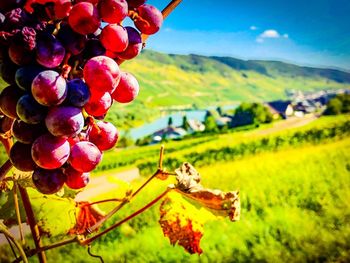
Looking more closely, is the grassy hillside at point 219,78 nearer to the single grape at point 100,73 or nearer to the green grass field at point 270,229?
the green grass field at point 270,229

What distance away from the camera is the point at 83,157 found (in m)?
0.28

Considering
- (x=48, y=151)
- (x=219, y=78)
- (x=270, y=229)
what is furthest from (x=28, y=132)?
(x=219, y=78)

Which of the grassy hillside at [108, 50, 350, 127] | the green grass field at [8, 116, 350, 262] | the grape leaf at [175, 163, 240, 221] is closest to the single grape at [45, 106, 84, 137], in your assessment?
the grape leaf at [175, 163, 240, 221]

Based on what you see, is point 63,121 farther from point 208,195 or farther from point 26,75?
point 208,195

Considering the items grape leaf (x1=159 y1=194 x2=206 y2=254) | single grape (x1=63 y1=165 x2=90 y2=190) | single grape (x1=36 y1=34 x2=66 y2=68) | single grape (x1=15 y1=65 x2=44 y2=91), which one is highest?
single grape (x1=36 y1=34 x2=66 y2=68)

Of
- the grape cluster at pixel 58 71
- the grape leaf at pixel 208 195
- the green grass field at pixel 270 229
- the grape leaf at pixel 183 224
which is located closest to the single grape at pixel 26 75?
the grape cluster at pixel 58 71

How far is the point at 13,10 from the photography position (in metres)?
0.25

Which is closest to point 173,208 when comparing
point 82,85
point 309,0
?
point 82,85

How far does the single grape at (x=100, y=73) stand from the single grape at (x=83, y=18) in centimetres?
2

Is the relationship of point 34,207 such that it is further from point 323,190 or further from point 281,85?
point 281,85

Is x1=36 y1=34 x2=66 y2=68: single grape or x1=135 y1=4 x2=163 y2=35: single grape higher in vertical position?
x1=135 y1=4 x2=163 y2=35: single grape

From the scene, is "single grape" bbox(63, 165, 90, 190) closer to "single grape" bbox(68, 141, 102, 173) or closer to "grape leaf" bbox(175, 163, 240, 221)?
"single grape" bbox(68, 141, 102, 173)

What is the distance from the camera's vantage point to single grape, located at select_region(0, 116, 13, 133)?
33 centimetres

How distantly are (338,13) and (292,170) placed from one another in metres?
29.8
